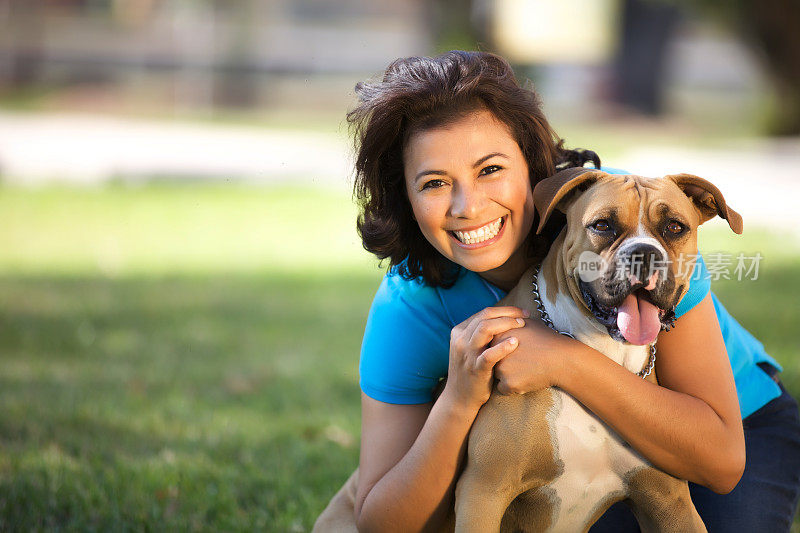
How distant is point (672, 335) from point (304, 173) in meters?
13.1

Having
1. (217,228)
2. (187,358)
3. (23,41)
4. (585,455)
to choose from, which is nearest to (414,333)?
(585,455)

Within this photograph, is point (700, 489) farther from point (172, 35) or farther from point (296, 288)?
point (172, 35)

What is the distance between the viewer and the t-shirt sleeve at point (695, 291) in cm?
302

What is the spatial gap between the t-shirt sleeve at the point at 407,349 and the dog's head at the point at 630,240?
583mm

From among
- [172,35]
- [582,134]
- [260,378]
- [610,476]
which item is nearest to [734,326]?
[610,476]

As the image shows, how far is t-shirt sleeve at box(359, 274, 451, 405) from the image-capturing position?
330 centimetres

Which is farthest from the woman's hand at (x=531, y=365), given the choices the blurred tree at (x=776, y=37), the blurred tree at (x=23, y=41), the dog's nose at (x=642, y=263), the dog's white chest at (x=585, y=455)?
the blurred tree at (x=23, y=41)

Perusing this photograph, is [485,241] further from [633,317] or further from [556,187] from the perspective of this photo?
[633,317]

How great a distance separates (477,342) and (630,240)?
590 mm

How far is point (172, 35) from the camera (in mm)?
30828

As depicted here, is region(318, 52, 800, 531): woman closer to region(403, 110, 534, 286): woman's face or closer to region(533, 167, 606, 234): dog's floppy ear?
region(403, 110, 534, 286): woman's face

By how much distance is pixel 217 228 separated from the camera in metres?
11.8

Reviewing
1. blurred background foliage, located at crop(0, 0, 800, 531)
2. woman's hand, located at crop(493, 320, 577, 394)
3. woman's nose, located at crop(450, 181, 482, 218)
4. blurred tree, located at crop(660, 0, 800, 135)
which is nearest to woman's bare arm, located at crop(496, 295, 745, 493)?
woman's hand, located at crop(493, 320, 577, 394)

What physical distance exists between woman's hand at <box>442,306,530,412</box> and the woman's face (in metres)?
0.26
